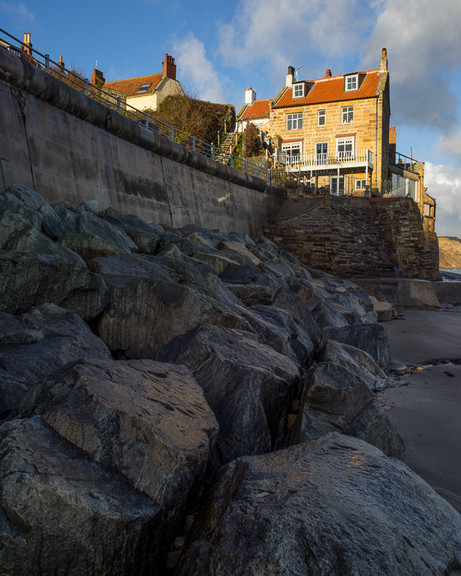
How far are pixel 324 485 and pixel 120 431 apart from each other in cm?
87

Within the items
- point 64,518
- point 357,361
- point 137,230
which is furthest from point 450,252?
point 64,518

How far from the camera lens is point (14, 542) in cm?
156

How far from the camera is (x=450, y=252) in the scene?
96.4 m

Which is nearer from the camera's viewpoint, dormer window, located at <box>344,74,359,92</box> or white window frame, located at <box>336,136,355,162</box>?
white window frame, located at <box>336,136,355,162</box>

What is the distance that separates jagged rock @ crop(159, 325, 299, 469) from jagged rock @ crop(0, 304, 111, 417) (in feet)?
2.19

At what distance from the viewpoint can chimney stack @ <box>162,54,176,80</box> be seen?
107ft

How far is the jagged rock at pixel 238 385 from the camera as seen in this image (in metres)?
2.70

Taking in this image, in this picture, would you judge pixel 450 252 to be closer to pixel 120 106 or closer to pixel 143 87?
pixel 143 87

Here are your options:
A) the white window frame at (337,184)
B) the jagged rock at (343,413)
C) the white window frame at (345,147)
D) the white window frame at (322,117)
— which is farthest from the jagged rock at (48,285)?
the white window frame at (322,117)

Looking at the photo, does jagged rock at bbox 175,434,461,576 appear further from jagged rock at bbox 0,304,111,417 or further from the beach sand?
jagged rock at bbox 0,304,111,417

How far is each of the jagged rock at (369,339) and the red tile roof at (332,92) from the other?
28.2 meters

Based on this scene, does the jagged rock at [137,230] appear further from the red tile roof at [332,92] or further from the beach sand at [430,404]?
the red tile roof at [332,92]

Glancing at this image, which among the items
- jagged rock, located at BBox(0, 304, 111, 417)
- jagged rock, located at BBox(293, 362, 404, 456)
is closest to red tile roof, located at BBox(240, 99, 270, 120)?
jagged rock, located at BBox(0, 304, 111, 417)

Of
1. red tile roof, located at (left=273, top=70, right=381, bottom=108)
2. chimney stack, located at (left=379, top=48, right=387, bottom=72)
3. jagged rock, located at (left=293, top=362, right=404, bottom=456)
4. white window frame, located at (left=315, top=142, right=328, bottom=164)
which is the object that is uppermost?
chimney stack, located at (left=379, top=48, right=387, bottom=72)
